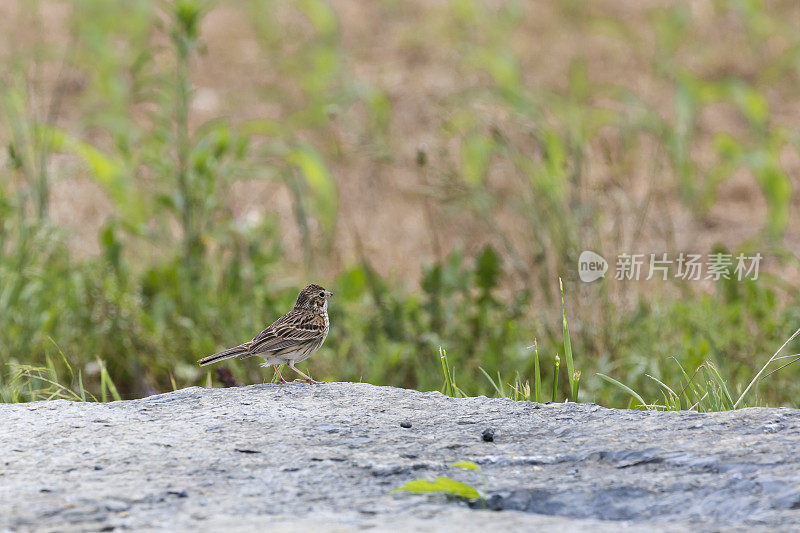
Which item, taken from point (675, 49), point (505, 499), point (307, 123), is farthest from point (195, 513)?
point (675, 49)

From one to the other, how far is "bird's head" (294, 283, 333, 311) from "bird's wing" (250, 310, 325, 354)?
0.12m

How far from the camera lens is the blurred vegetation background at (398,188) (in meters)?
5.14

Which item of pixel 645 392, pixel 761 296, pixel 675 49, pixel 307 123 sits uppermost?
pixel 675 49

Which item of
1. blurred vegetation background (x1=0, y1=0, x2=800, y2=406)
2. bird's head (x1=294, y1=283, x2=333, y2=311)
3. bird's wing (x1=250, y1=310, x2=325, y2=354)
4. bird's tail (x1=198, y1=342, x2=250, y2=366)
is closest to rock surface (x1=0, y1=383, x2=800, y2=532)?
bird's tail (x1=198, y1=342, x2=250, y2=366)

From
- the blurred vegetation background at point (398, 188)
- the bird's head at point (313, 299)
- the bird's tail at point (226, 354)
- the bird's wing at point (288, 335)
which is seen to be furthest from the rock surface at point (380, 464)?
the blurred vegetation background at point (398, 188)

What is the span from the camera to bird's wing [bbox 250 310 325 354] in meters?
3.43

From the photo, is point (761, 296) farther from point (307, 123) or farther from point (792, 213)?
point (307, 123)

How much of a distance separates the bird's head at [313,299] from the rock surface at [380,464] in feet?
1.73

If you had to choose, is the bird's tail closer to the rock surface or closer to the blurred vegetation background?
the rock surface

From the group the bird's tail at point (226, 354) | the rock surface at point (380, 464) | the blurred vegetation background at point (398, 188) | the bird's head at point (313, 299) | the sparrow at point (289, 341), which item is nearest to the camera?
the rock surface at point (380, 464)

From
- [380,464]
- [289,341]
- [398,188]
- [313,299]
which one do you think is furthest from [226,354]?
[398,188]

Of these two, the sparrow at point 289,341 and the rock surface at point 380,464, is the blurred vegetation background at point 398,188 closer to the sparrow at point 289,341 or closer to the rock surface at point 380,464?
the sparrow at point 289,341

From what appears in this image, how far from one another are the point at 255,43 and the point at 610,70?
10.7ft

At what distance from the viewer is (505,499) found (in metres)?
2.36
